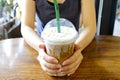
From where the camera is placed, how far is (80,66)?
2.73 feet

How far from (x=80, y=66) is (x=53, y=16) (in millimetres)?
499

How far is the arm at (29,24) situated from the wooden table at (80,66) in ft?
0.12

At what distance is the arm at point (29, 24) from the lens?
99cm

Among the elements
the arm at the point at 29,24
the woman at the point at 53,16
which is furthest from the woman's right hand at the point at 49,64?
the arm at the point at 29,24

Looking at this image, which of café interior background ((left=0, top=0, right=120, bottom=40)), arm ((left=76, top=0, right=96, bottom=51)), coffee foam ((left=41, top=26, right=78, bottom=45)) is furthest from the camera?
café interior background ((left=0, top=0, right=120, bottom=40))

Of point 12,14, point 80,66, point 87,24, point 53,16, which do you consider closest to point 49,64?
point 80,66

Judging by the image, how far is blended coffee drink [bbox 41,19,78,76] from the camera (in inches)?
26.7

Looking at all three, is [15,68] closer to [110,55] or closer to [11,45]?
[11,45]

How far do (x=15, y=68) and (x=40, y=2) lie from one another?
510mm

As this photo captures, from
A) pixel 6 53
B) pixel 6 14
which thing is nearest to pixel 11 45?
pixel 6 53

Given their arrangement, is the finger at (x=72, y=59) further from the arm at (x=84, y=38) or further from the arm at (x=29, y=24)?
the arm at (x=29, y=24)

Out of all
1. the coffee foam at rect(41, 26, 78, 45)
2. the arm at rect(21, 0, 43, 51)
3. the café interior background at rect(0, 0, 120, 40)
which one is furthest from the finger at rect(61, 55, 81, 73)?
the café interior background at rect(0, 0, 120, 40)

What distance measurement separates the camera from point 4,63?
0.86 metres

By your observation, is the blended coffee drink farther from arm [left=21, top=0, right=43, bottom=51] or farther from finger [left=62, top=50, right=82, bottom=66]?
arm [left=21, top=0, right=43, bottom=51]
